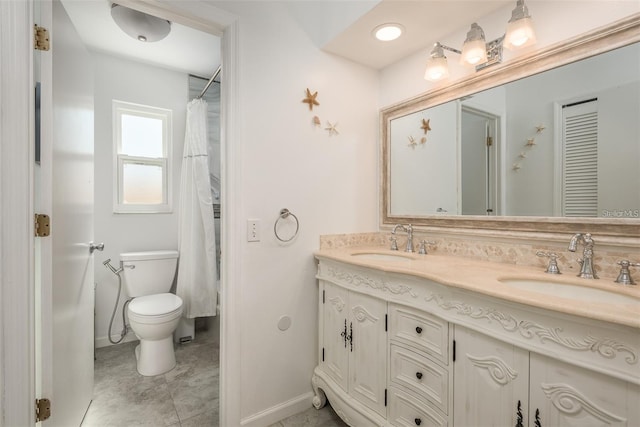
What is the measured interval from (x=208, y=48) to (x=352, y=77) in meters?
1.29

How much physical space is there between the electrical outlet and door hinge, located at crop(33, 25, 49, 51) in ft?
3.53

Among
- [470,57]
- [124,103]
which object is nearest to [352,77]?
[470,57]

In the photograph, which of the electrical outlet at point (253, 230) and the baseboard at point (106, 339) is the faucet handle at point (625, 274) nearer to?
the electrical outlet at point (253, 230)

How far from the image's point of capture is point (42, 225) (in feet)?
3.65

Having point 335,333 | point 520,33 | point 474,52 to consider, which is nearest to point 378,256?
point 335,333

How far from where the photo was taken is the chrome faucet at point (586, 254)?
112 cm

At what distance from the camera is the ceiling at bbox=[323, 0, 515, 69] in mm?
1421

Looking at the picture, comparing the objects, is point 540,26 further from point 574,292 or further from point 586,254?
point 574,292

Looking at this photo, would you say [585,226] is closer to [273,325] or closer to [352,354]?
[352,354]

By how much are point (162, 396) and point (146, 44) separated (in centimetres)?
264

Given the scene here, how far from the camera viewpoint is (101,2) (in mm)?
1846

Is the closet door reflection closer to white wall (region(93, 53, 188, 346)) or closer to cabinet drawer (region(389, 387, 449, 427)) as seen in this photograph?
cabinet drawer (region(389, 387, 449, 427))

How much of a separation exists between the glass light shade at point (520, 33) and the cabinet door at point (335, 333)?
4.70 feet

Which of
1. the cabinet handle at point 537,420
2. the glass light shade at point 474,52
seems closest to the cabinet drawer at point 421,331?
the cabinet handle at point 537,420
